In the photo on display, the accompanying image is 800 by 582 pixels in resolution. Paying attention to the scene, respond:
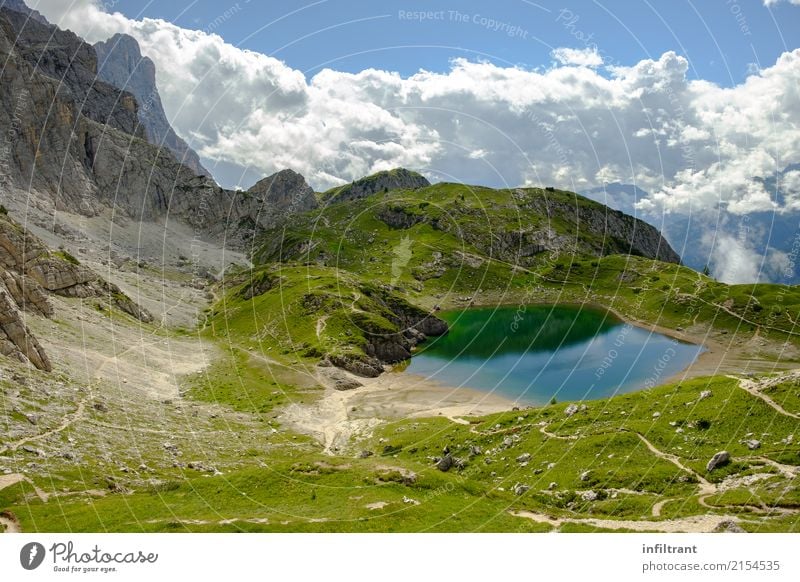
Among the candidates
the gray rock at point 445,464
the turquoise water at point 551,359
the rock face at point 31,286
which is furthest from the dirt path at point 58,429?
the turquoise water at point 551,359

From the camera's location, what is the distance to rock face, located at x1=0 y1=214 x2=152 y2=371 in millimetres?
62062

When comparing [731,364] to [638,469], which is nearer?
[638,469]

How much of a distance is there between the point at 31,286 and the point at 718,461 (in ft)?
338

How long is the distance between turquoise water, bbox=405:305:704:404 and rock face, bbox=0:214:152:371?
80.5 metres

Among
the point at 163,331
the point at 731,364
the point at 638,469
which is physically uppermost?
the point at 731,364

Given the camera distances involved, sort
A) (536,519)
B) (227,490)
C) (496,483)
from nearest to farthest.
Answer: (536,519) → (227,490) → (496,483)

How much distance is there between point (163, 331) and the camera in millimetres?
136875

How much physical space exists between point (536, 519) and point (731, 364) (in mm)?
125549

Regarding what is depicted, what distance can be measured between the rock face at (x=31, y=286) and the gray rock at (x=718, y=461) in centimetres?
7277

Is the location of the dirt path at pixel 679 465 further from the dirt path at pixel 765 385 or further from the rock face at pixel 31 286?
the rock face at pixel 31 286

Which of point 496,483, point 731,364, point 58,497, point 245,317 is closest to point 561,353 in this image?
point 731,364
